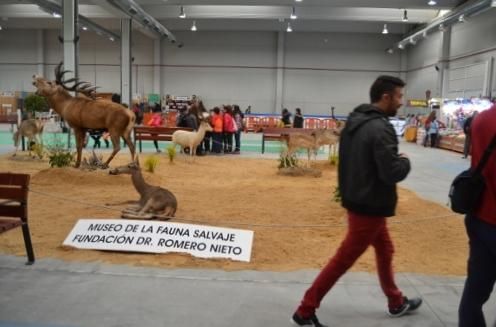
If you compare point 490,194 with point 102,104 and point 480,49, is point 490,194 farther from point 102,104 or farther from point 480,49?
point 480,49

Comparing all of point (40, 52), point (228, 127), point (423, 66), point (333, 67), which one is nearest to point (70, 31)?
point (228, 127)

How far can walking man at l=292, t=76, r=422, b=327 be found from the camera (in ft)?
10.4

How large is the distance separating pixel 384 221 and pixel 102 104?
813 cm

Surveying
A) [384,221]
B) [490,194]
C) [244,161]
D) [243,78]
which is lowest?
[244,161]

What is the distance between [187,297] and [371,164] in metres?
1.89

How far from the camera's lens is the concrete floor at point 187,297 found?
3.64 m

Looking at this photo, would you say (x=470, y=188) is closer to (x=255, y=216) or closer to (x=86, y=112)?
(x=255, y=216)

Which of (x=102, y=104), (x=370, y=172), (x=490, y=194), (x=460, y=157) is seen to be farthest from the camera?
(x=460, y=157)

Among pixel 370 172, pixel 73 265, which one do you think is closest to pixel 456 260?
pixel 370 172

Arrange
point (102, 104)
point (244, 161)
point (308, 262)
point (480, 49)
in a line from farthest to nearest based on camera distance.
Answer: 1. point (480, 49)
2. point (244, 161)
3. point (102, 104)
4. point (308, 262)

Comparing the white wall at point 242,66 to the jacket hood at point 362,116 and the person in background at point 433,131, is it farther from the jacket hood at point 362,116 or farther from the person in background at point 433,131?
the jacket hood at point 362,116

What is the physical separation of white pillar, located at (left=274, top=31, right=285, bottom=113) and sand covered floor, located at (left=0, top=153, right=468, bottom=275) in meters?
23.3

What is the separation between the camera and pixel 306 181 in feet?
36.5

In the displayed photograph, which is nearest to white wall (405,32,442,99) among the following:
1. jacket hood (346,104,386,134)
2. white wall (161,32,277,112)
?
white wall (161,32,277,112)
